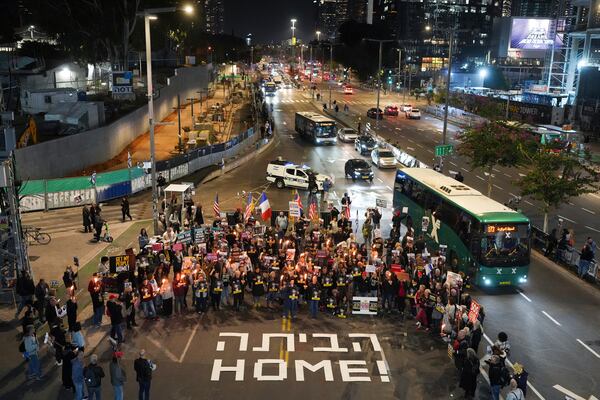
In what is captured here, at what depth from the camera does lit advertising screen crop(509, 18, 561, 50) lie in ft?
275

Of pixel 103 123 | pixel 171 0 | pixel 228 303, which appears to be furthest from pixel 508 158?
pixel 171 0

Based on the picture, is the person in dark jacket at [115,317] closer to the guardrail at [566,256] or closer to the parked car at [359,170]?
Answer: the guardrail at [566,256]

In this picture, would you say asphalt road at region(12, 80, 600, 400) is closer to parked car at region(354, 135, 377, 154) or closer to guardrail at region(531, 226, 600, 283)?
guardrail at region(531, 226, 600, 283)

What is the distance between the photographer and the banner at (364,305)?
62.8ft

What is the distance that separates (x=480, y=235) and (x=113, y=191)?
22.2 m

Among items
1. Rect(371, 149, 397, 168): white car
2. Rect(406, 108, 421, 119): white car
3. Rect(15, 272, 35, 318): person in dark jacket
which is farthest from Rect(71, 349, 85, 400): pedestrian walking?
Rect(406, 108, 421, 119): white car

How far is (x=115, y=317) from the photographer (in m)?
16.5

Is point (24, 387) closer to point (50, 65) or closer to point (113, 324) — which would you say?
point (113, 324)

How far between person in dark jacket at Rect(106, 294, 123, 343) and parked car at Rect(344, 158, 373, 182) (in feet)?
84.5

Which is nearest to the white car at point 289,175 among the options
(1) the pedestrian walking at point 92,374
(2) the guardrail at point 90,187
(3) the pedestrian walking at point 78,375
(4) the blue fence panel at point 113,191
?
(2) the guardrail at point 90,187

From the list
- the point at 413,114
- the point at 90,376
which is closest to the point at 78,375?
the point at 90,376

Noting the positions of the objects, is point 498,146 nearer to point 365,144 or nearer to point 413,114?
point 365,144

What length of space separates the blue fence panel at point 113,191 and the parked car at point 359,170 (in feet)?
51.0

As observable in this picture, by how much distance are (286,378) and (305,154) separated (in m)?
37.6
